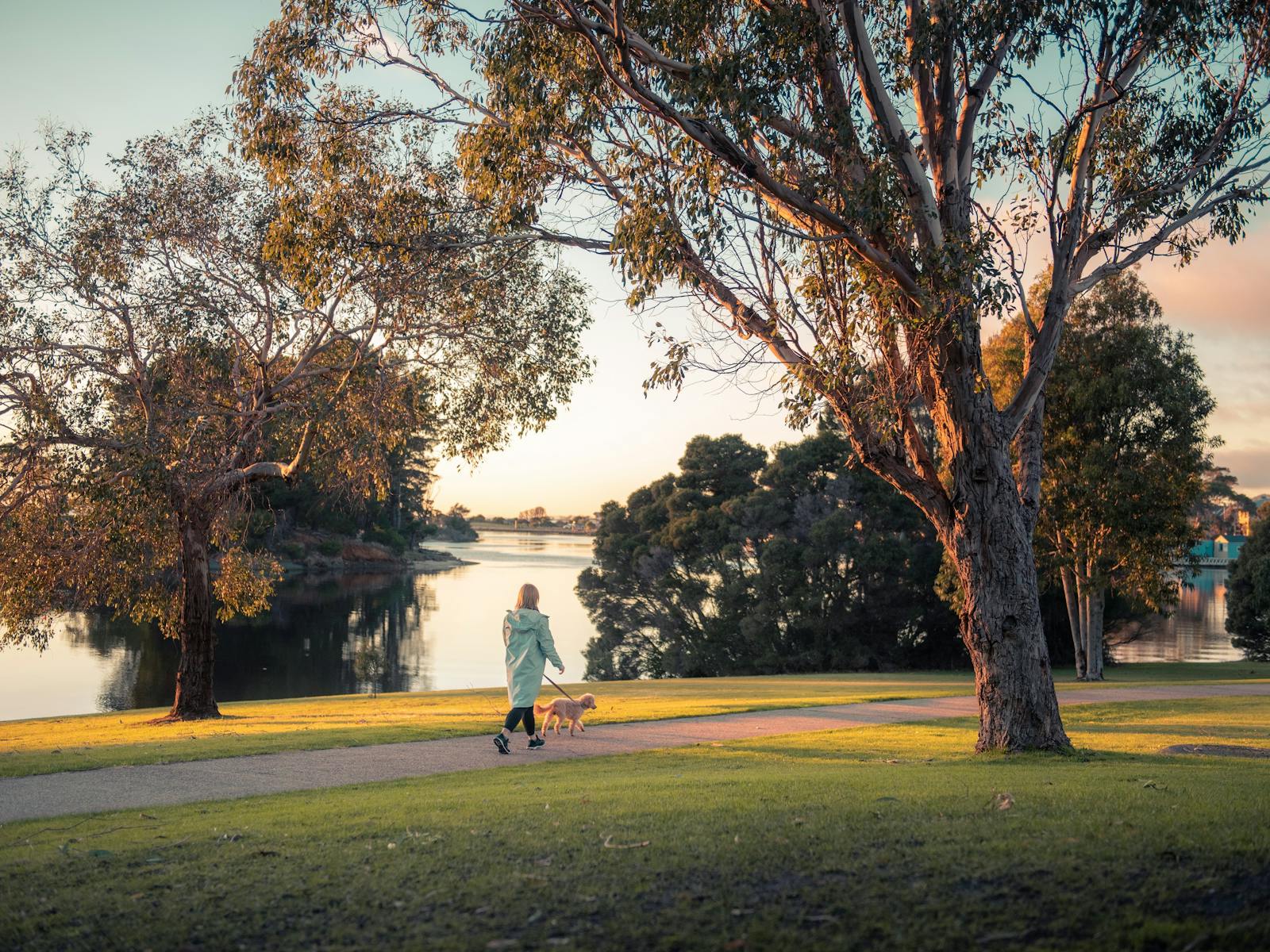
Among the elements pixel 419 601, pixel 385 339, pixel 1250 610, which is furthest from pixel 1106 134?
pixel 419 601

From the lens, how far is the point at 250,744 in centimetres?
1197

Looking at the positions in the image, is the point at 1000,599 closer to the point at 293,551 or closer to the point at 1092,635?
the point at 1092,635

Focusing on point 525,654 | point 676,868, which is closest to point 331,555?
point 525,654

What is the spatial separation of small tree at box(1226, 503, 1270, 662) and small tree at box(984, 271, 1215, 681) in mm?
17638

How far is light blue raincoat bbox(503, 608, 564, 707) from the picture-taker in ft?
36.6

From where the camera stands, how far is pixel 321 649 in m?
40.7

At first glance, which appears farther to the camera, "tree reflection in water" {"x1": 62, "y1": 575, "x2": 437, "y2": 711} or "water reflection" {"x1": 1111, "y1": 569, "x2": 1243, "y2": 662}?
"water reflection" {"x1": 1111, "y1": 569, "x2": 1243, "y2": 662}

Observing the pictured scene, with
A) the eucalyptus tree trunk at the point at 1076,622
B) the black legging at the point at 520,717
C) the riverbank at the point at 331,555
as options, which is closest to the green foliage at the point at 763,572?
the eucalyptus tree trunk at the point at 1076,622

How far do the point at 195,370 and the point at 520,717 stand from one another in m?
9.21

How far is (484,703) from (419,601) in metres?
47.6

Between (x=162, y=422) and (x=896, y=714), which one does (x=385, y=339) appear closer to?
Result: (x=162, y=422)

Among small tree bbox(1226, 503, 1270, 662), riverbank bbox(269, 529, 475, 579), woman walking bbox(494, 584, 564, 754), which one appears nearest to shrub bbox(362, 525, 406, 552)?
riverbank bbox(269, 529, 475, 579)

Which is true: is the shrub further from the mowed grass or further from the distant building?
the mowed grass

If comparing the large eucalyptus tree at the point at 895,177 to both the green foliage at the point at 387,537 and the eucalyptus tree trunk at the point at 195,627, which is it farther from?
the green foliage at the point at 387,537
